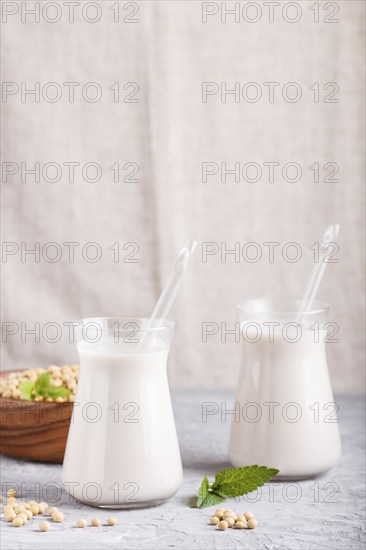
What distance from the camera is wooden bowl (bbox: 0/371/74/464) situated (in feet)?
4.00

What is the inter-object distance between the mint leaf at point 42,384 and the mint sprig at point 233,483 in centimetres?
28

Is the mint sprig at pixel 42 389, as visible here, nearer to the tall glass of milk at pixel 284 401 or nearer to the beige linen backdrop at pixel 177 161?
the tall glass of milk at pixel 284 401

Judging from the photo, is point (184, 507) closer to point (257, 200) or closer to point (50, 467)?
point (50, 467)

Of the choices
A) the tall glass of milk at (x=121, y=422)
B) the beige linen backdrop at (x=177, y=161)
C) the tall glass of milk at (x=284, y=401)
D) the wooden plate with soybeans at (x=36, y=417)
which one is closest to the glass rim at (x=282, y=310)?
the tall glass of milk at (x=284, y=401)

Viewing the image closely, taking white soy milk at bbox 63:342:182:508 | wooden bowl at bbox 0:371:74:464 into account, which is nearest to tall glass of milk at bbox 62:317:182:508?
white soy milk at bbox 63:342:182:508

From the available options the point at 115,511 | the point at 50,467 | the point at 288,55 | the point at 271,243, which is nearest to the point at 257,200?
the point at 271,243

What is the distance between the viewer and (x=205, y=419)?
5.00 feet

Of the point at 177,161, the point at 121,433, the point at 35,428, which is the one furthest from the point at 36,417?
the point at 177,161

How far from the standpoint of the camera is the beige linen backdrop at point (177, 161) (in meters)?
1.71

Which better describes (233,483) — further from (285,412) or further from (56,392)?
(56,392)

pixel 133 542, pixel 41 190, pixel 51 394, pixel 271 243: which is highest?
pixel 41 190

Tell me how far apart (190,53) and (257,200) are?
0.99ft

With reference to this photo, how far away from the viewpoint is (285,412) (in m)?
1.18

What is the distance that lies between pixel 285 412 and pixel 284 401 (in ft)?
0.05
